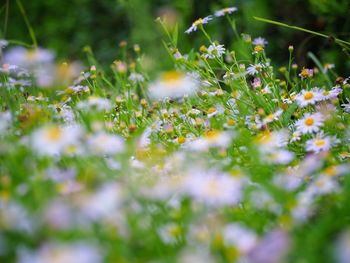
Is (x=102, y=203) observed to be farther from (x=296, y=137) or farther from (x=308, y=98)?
(x=308, y=98)

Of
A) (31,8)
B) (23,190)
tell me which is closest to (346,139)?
(23,190)

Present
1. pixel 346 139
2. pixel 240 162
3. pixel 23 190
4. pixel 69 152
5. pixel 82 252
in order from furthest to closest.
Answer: pixel 346 139 → pixel 240 162 → pixel 69 152 → pixel 23 190 → pixel 82 252

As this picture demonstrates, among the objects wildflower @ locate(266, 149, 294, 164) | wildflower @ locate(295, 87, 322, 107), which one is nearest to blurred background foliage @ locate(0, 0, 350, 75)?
wildflower @ locate(295, 87, 322, 107)

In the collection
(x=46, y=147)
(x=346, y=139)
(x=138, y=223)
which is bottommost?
(x=346, y=139)

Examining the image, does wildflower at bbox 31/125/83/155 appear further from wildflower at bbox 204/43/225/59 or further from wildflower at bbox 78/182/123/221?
wildflower at bbox 204/43/225/59

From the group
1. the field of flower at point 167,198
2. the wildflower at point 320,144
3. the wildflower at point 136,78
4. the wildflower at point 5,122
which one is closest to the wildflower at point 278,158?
the field of flower at point 167,198

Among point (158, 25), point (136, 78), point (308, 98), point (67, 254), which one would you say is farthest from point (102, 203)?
point (158, 25)

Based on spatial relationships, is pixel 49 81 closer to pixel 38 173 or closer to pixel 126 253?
pixel 38 173
